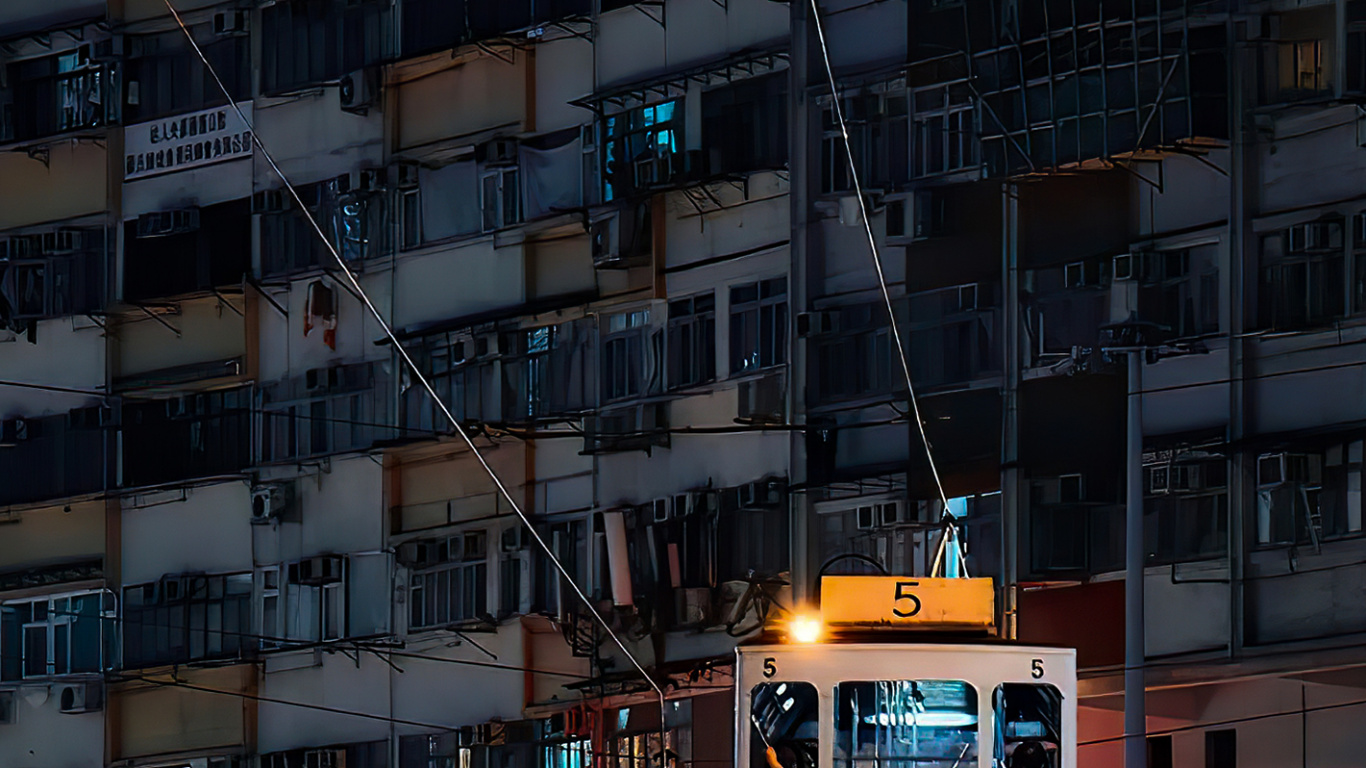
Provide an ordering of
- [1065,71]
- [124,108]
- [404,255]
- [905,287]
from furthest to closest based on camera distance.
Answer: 1. [124,108]
2. [404,255]
3. [905,287]
4. [1065,71]

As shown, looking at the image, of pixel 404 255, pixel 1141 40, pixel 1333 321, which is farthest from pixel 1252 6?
pixel 404 255

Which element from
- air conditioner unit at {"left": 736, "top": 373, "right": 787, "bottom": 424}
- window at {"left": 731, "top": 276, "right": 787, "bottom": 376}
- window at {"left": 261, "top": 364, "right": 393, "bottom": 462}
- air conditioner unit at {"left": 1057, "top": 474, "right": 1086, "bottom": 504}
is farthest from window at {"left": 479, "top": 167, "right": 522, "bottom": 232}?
air conditioner unit at {"left": 1057, "top": 474, "right": 1086, "bottom": 504}

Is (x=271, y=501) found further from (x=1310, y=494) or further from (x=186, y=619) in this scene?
(x=1310, y=494)

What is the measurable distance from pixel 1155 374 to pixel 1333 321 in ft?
5.13

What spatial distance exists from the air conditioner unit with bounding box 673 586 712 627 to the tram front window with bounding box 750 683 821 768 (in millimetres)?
10755

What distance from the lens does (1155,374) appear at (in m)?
19.9

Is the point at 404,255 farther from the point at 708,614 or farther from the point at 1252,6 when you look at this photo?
the point at 1252,6

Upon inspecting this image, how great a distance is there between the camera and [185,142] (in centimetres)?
2927

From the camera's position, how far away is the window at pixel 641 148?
23.9 m

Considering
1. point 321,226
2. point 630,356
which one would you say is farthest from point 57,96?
point 630,356

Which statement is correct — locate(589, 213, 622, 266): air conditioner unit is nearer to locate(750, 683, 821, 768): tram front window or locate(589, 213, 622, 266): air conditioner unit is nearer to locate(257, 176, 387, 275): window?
locate(257, 176, 387, 275): window

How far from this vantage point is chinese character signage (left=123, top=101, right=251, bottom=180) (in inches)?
1131

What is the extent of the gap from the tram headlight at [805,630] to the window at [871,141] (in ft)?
31.9

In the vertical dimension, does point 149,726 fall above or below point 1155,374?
below
